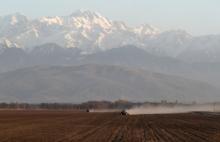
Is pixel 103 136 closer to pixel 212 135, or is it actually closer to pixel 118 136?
pixel 118 136

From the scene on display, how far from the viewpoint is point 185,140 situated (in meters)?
55.4

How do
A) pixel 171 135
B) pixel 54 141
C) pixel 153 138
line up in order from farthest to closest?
pixel 171 135, pixel 153 138, pixel 54 141

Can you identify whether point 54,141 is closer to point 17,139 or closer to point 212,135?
point 17,139

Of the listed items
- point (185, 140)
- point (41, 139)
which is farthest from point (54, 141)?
point (185, 140)

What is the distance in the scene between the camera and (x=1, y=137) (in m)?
57.9

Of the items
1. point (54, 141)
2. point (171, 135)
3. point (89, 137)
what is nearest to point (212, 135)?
point (171, 135)

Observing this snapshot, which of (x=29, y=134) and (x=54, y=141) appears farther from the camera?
(x=29, y=134)

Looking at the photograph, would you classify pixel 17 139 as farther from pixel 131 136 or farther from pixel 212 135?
pixel 212 135

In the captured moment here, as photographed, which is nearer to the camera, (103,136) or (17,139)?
(17,139)

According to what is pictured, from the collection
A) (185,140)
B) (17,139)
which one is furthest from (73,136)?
(185,140)

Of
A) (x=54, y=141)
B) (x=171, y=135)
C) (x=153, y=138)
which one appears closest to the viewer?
(x=54, y=141)

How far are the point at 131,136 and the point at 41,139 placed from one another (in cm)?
863

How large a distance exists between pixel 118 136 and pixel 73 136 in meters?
4.18

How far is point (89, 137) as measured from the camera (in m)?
59.2
